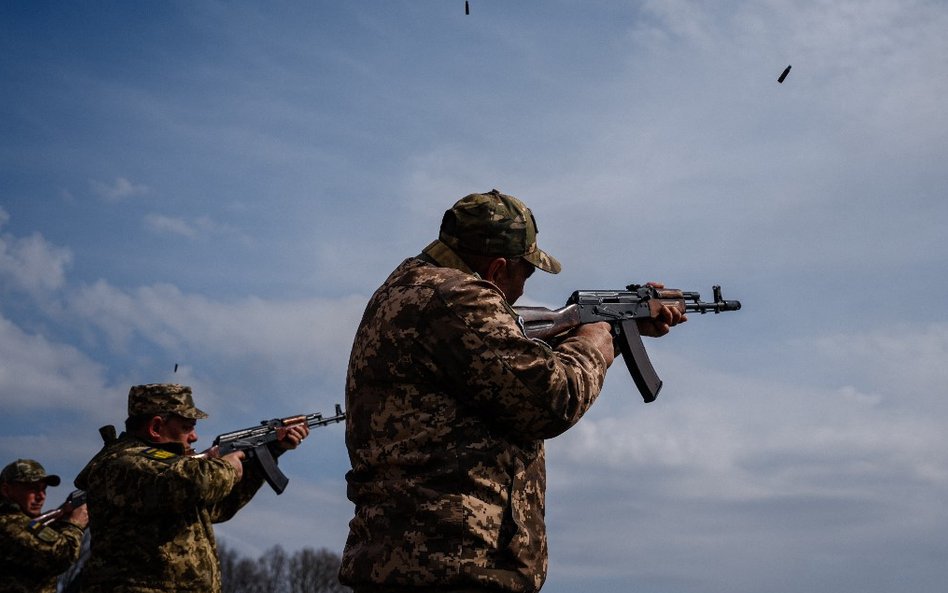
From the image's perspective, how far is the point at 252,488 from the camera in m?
13.6

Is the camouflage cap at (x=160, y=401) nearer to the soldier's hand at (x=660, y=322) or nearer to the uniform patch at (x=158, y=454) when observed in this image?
the uniform patch at (x=158, y=454)

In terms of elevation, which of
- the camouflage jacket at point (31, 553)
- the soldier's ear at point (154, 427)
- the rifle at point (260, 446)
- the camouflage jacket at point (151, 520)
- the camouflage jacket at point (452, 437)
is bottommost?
the camouflage jacket at point (452, 437)

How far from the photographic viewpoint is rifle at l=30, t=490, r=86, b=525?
14666 millimetres

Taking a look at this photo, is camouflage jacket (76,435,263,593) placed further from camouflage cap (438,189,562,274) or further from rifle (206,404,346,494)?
camouflage cap (438,189,562,274)

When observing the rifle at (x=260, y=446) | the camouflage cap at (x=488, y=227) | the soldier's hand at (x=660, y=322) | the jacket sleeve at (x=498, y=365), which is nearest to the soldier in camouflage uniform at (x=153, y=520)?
the rifle at (x=260, y=446)

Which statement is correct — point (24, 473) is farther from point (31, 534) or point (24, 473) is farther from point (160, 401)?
point (160, 401)

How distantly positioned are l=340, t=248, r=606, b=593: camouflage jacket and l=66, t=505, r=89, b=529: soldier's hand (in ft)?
34.4

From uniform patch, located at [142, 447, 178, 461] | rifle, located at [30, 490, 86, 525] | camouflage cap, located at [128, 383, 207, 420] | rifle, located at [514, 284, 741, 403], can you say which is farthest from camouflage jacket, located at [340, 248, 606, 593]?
rifle, located at [30, 490, 86, 525]

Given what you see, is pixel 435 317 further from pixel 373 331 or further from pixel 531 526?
pixel 531 526

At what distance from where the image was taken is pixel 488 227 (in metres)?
6.05

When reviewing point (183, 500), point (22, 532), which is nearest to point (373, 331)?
point (183, 500)

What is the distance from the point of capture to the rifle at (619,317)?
7030 millimetres

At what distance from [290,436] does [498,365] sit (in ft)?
33.4

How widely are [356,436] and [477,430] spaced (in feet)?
2.30
